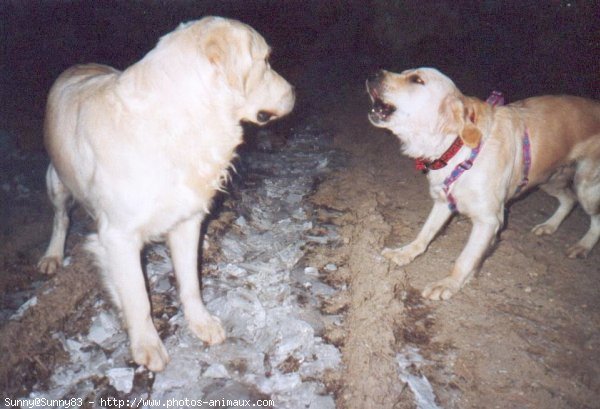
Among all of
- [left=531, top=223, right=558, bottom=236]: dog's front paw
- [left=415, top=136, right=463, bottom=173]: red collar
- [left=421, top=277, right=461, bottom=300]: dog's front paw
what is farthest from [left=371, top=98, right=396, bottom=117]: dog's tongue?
[left=531, top=223, right=558, bottom=236]: dog's front paw

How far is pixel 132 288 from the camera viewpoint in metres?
2.66

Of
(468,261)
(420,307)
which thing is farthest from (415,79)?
(420,307)

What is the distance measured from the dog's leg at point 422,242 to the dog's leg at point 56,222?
313cm

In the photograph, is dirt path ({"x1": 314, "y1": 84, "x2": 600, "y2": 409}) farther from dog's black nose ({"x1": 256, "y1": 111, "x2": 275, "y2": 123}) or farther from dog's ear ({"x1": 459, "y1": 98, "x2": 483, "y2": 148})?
dog's black nose ({"x1": 256, "y1": 111, "x2": 275, "y2": 123})

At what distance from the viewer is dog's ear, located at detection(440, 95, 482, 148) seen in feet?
11.0

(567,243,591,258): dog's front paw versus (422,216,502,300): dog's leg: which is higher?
(422,216,502,300): dog's leg

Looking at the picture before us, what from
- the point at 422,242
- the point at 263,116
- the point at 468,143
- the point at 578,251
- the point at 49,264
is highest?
the point at 263,116

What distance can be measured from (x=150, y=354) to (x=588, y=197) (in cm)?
453

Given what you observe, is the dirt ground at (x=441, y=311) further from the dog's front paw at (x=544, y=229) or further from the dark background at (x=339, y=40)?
the dark background at (x=339, y=40)

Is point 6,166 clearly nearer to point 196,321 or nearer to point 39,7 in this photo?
point 39,7

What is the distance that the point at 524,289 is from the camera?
3.72 metres

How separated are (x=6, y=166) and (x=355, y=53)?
40.4 feet

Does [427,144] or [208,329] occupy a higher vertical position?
[427,144]

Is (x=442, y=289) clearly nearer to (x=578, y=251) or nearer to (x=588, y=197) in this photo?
(x=578, y=251)
